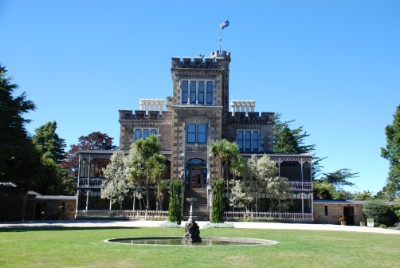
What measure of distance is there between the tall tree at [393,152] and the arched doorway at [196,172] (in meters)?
19.5

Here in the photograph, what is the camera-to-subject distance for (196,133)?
40.8 metres

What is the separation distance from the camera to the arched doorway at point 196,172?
40.6 meters

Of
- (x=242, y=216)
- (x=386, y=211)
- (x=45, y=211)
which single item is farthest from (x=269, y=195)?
(x=45, y=211)

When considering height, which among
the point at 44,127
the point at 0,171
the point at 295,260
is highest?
the point at 44,127

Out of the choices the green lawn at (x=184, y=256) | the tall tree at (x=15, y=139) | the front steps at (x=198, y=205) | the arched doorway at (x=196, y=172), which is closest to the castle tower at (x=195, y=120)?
the arched doorway at (x=196, y=172)

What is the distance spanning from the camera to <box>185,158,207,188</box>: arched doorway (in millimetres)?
40562

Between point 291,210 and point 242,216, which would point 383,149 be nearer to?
point 291,210

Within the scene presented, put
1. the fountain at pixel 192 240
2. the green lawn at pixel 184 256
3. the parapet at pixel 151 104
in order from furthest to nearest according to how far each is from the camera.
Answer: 1. the parapet at pixel 151 104
2. the fountain at pixel 192 240
3. the green lawn at pixel 184 256

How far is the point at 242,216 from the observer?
1430 inches

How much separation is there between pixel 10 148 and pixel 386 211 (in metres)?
28.5

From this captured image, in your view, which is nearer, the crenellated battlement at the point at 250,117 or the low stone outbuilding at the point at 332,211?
the low stone outbuilding at the point at 332,211

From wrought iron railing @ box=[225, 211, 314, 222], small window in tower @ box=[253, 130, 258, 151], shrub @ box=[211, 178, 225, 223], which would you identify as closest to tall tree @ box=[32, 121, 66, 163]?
small window in tower @ box=[253, 130, 258, 151]

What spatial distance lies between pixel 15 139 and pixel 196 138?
16539 millimetres

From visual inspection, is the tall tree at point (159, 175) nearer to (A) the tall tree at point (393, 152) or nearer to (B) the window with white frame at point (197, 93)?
(B) the window with white frame at point (197, 93)
